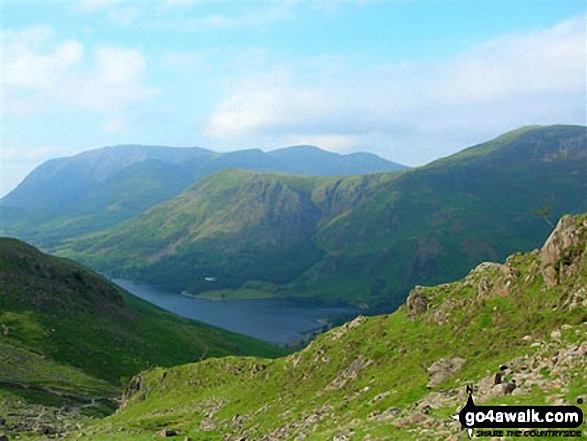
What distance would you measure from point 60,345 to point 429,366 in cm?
13527

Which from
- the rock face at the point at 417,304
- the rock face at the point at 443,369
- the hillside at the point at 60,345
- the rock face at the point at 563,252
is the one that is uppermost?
the rock face at the point at 563,252

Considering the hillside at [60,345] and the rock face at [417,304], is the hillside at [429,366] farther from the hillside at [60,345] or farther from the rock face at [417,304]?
the hillside at [60,345]

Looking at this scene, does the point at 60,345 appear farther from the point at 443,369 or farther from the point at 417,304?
the point at 443,369

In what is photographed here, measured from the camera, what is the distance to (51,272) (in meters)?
194

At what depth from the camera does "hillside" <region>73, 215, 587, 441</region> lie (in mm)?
29266

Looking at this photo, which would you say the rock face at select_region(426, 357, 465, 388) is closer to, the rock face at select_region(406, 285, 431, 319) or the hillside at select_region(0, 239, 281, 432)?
the rock face at select_region(406, 285, 431, 319)

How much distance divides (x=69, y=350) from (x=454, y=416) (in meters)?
145

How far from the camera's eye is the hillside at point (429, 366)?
2927 centimetres

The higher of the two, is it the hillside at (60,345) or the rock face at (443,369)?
the rock face at (443,369)

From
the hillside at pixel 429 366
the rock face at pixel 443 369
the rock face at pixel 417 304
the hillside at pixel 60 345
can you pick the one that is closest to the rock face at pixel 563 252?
the hillside at pixel 429 366

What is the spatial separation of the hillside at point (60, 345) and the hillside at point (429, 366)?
115 ft

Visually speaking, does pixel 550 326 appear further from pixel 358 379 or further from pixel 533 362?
pixel 358 379

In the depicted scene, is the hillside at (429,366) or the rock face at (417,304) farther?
the rock face at (417,304)

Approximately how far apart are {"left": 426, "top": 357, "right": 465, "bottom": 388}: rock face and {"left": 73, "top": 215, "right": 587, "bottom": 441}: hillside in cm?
11
